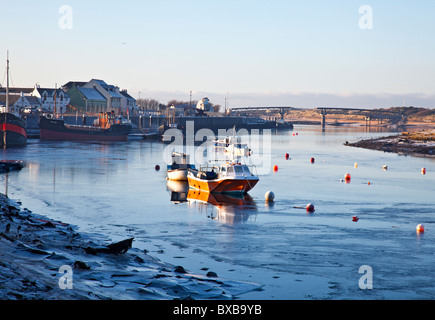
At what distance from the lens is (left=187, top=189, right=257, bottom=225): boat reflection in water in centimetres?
3006

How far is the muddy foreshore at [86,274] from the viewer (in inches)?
585

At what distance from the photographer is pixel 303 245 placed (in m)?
23.4

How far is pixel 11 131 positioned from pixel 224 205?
56194mm

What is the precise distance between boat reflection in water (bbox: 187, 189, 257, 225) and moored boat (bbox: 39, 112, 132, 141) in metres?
69.6

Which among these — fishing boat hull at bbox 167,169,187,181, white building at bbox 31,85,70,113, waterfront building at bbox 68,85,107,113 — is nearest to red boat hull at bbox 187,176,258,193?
fishing boat hull at bbox 167,169,187,181

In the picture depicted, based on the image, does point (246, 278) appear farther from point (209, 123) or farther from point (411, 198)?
point (209, 123)

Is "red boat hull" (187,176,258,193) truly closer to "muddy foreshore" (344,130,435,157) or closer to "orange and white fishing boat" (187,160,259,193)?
"orange and white fishing boat" (187,160,259,193)

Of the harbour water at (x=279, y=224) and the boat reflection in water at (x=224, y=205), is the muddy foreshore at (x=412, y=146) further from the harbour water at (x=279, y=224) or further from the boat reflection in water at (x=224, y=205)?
the boat reflection in water at (x=224, y=205)

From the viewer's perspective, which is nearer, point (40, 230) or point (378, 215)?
point (40, 230)

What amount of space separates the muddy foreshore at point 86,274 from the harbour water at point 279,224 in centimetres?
114

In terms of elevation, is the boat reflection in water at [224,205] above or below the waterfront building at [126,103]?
below

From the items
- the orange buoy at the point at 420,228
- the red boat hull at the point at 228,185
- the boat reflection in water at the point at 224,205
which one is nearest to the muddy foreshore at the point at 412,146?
the red boat hull at the point at 228,185
